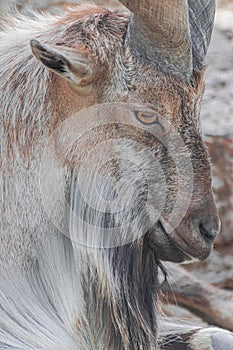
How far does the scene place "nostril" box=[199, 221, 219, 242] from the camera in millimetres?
4449

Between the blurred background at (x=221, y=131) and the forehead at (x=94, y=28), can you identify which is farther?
the blurred background at (x=221, y=131)

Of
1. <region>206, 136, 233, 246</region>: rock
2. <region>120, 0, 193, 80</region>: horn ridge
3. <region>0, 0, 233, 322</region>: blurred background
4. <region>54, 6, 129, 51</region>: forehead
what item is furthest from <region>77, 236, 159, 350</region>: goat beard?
<region>206, 136, 233, 246</region>: rock

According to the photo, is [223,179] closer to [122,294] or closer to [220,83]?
[220,83]

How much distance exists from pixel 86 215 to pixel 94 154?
300 millimetres

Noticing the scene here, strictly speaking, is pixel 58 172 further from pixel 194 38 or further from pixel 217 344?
pixel 217 344

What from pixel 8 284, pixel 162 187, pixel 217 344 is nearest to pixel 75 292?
pixel 8 284

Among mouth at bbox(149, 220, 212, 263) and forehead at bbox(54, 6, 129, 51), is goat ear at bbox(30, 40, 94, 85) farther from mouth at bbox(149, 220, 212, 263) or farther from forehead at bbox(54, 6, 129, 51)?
mouth at bbox(149, 220, 212, 263)

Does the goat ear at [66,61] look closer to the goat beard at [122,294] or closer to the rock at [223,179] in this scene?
the goat beard at [122,294]

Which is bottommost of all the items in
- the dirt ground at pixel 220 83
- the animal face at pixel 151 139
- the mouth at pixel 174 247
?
the dirt ground at pixel 220 83

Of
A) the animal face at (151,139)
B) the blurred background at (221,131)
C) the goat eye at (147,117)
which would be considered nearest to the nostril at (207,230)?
the animal face at (151,139)

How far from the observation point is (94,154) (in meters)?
4.48

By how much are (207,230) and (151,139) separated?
464mm

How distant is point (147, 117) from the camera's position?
444 cm

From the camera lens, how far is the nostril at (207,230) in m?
4.45
